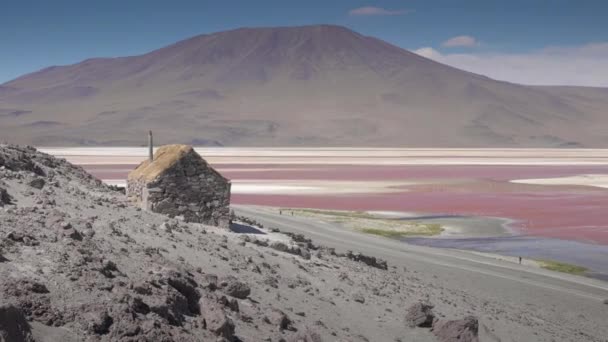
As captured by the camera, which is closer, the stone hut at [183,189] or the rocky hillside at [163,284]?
the rocky hillside at [163,284]

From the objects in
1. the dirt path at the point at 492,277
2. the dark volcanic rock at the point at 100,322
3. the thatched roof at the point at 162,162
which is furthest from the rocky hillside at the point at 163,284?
the dirt path at the point at 492,277

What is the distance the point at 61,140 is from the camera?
184750 mm

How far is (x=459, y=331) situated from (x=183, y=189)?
8423mm

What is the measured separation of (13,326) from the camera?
6660 millimetres

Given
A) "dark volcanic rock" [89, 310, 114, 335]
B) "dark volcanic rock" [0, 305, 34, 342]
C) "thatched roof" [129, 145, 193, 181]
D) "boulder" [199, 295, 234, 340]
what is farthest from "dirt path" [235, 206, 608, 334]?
"dark volcanic rock" [0, 305, 34, 342]

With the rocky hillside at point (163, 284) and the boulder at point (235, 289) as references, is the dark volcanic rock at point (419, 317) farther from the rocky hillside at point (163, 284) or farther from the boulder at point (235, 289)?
the boulder at point (235, 289)

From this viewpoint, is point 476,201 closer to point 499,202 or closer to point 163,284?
point 499,202

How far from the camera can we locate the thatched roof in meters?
17.9

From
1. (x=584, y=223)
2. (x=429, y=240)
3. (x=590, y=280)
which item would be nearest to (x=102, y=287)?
(x=590, y=280)

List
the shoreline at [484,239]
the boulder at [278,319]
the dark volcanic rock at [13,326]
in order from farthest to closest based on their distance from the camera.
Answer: the shoreline at [484,239], the boulder at [278,319], the dark volcanic rock at [13,326]

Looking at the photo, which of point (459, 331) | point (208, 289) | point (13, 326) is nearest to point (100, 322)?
point (13, 326)

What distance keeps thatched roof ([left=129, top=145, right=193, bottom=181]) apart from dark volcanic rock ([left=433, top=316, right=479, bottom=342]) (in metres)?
8.32

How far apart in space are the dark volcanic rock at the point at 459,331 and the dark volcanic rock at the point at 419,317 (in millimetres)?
359

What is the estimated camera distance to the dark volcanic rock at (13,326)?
6522 millimetres
